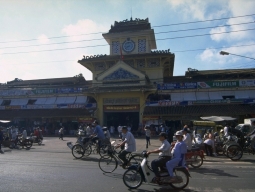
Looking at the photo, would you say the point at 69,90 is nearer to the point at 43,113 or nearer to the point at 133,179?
the point at 43,113

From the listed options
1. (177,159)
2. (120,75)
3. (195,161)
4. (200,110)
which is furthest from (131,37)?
(177,159)

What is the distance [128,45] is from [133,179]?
27158 millimetres

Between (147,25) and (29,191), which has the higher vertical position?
(147,25)

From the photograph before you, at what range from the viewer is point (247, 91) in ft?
82.8

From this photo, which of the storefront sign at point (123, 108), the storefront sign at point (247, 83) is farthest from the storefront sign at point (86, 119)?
the storefront sign at point (247, 83)

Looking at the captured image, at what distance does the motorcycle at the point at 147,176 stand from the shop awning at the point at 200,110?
1814 centimetres

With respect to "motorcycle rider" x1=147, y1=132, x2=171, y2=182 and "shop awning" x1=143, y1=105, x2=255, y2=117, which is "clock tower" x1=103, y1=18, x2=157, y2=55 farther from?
"motorcycle rider" x1=147, y1=132, x2=171, y2=182

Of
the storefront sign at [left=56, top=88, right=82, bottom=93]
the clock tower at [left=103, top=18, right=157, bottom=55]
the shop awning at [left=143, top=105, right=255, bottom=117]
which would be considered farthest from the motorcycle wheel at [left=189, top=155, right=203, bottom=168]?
the clock tower at [left=103, top=18, right=157, bottom=55]

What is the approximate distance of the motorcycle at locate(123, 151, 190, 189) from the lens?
629cm

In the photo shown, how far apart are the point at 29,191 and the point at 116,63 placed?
902 inches

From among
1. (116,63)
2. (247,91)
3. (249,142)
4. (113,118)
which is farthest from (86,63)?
(249,142)

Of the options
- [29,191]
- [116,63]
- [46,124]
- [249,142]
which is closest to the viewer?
[29,191]

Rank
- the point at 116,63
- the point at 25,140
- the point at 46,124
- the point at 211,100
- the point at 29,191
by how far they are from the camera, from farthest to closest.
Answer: the point at 46,124 < the point at 116,63 < the point at 211,100 < the point at 25,140 < the point at 29,191

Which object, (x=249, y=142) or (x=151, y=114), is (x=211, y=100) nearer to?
(x=151, y=114)
